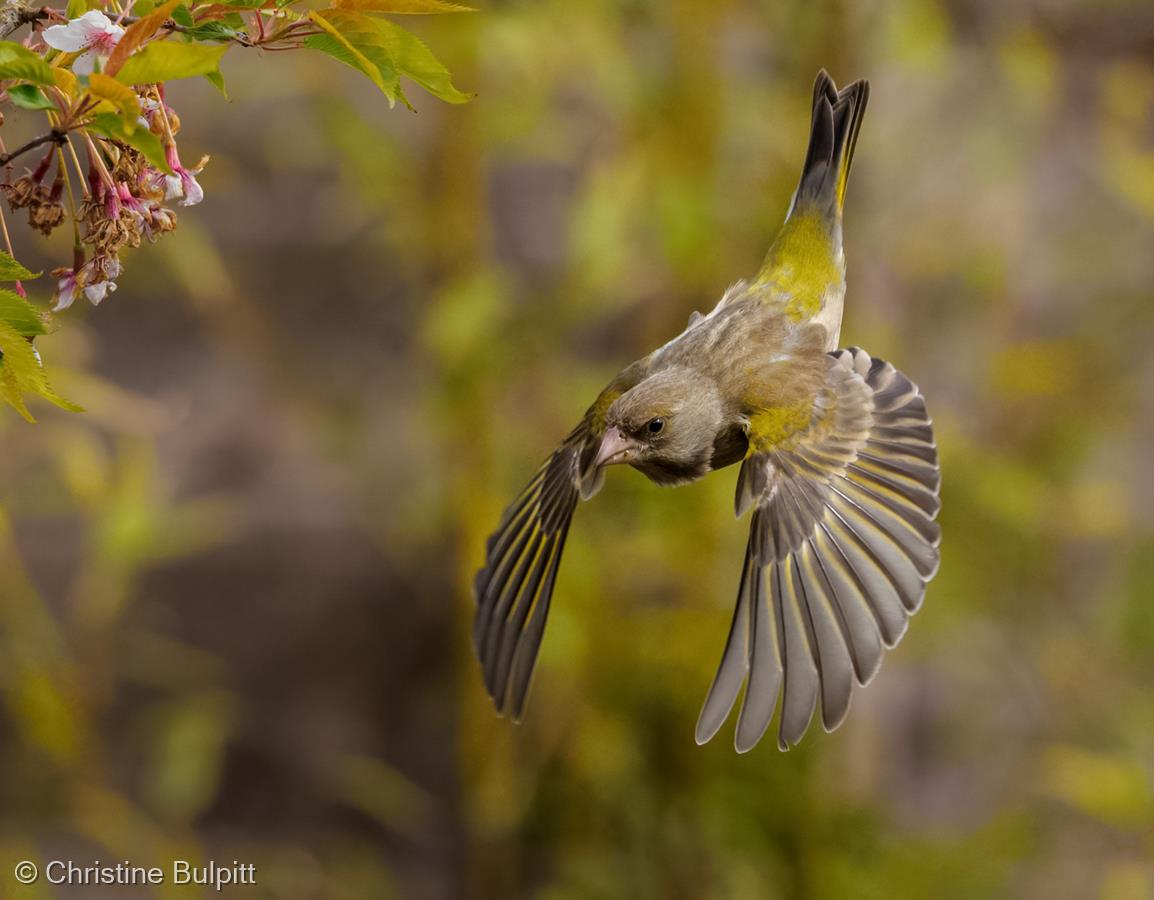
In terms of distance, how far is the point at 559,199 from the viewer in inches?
108

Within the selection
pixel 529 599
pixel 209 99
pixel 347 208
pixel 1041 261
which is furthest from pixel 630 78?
pixel 1041 261

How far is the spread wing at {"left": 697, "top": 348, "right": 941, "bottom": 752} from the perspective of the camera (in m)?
0.94

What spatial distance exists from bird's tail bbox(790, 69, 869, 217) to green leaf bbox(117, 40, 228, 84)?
76 centimetres

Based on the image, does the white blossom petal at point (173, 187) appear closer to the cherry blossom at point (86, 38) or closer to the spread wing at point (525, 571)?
the cherry blossom at point (86, 38)

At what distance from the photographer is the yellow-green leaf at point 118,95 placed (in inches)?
20.7

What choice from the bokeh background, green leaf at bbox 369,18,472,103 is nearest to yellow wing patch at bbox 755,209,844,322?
the bokeh background

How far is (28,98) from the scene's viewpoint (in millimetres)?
571

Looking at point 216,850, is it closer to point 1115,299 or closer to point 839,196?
point 839,196

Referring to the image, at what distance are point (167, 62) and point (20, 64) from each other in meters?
0.06

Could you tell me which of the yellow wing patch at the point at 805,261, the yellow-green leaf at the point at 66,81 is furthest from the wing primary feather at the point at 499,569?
the yellow-green leaf at the point at 66,81

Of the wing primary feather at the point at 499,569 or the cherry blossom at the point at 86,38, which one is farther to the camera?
the wing primary feather at the point at 499,569

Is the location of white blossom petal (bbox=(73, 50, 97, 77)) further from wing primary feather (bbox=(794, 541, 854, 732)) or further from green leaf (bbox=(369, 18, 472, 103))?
wing primary feather (bbox=(794, 541, 854, 732))

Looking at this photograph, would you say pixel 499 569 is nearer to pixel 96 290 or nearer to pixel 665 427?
pixel 665 427

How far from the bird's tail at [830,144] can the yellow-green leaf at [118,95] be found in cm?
77
